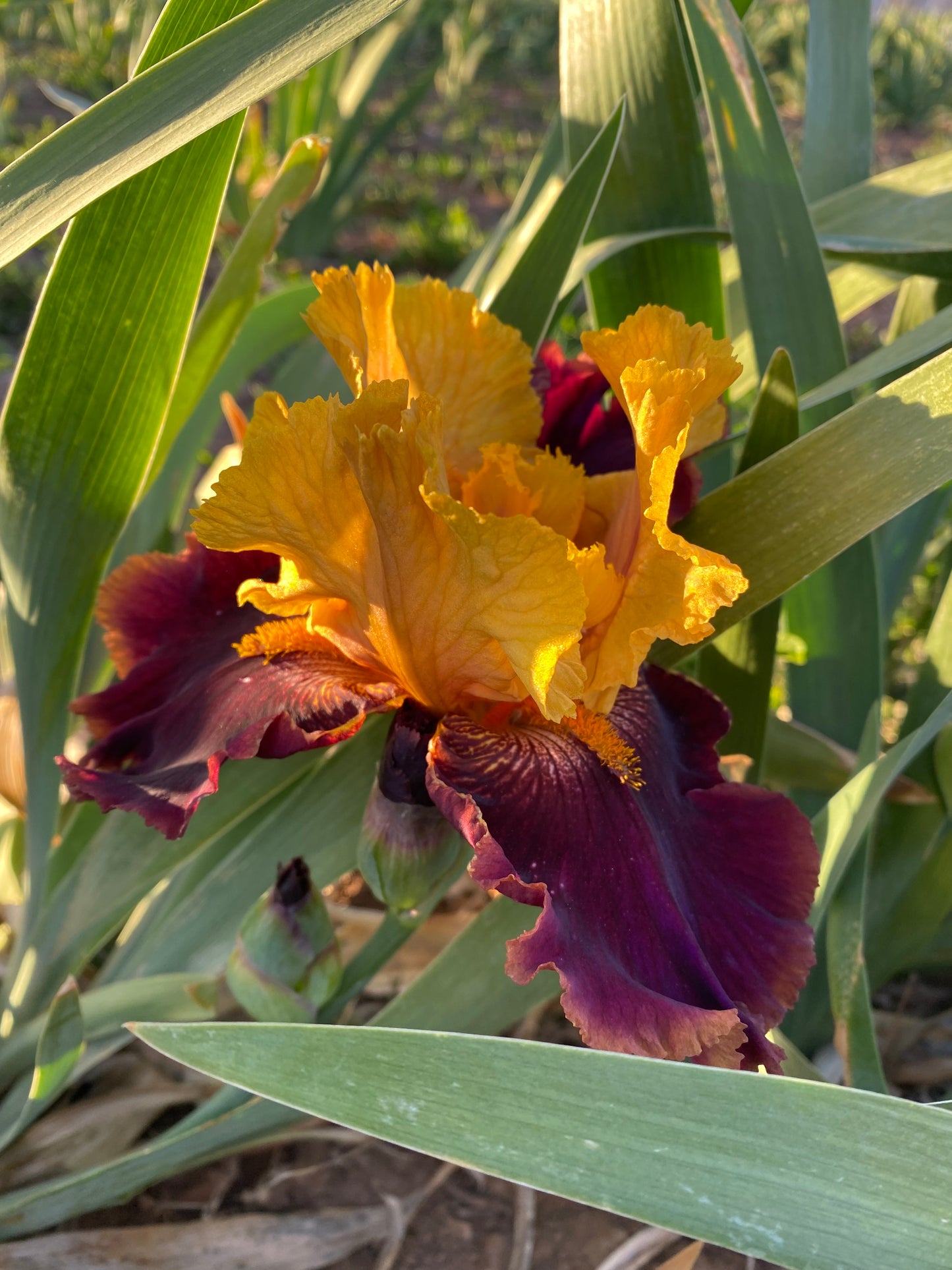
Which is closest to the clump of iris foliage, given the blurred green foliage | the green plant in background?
the blurred green foliage

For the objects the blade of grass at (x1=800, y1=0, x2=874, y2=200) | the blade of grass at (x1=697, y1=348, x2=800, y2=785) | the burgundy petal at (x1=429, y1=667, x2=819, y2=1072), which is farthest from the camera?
the blade of grass at (x1=800, y1=0, x2=874, y2=200)

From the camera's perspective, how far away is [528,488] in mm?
888

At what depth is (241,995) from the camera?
0.92m

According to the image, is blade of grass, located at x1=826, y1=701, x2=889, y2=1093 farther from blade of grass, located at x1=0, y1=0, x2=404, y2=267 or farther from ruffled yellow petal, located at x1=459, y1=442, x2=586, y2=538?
blade of grass, located at x1=0, y1=0, x2=404, y2=267

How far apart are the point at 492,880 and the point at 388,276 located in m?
0.49

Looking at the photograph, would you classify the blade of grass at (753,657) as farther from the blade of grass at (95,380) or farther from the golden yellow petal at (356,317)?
the blade of grass at (95,380)

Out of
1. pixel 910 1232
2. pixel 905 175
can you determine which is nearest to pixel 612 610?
pixel 910 1232

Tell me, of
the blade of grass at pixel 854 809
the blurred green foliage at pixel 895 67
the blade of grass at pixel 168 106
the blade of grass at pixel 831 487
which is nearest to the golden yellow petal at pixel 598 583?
the blade of grass at pixel 831 487

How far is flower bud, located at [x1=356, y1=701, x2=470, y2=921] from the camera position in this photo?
835 millimetres

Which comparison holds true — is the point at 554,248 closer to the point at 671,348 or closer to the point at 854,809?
the point at 671,348

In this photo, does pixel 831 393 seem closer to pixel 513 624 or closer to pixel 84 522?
pixel 513 624

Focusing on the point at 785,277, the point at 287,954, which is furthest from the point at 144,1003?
the point at 785,277

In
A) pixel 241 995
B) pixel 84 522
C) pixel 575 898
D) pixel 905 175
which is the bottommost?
pixel 241 995

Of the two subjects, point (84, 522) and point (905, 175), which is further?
point (905, 175)
